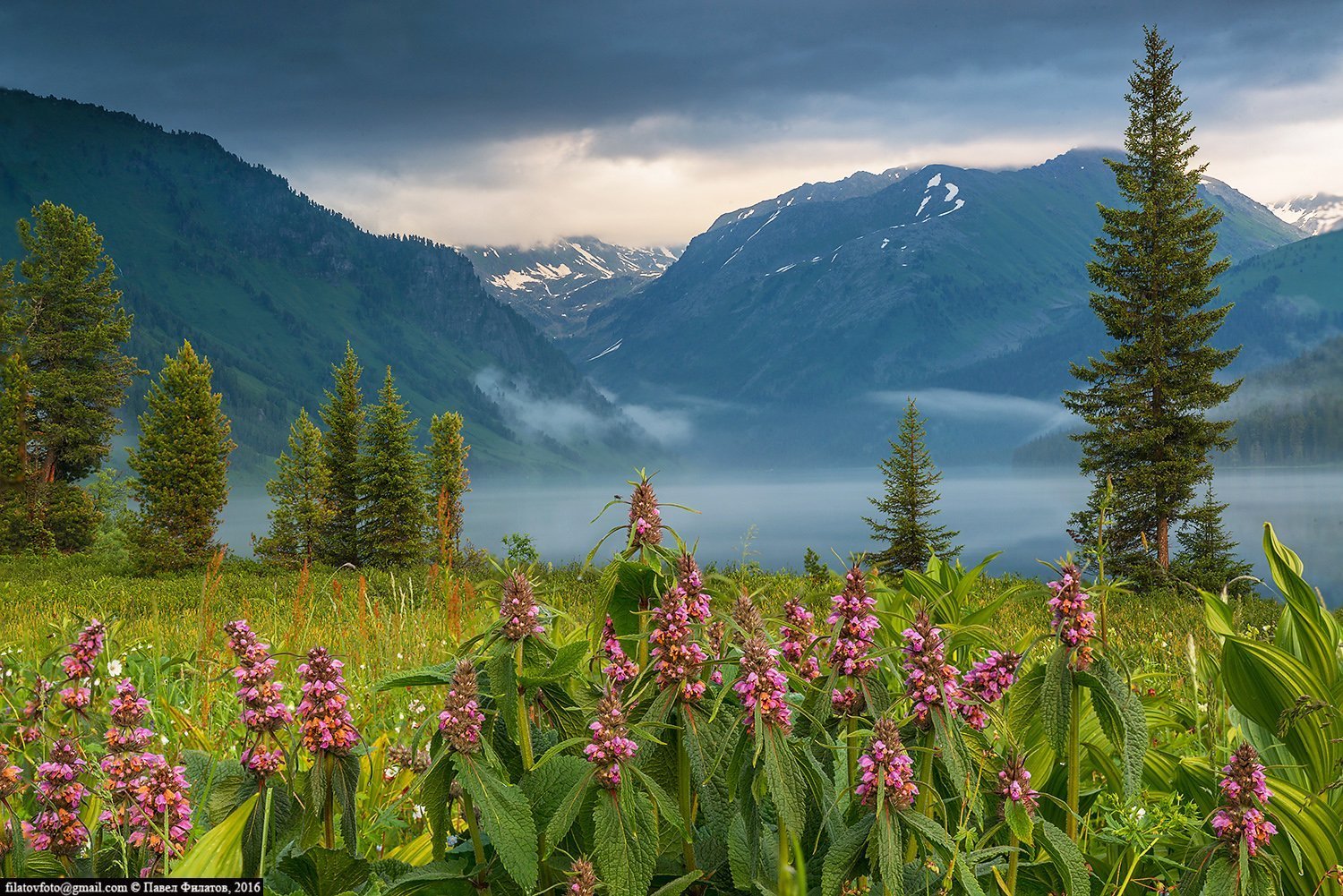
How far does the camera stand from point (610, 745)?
1.33m

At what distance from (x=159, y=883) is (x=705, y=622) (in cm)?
105

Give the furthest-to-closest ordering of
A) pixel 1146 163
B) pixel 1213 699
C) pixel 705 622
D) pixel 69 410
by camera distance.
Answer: pixel 69 410, pixel 1146 163, pixel 1213 699, pixel 705 622

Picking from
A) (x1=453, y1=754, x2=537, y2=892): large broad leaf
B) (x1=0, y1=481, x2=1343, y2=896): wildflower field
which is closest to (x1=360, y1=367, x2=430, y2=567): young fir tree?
(x1=0, y1=481, x2=1343, y2=896): wildflower field

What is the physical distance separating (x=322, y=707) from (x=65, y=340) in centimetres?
3989

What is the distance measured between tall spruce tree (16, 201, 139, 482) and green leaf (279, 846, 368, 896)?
38.0 m

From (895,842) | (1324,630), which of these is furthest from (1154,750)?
(895,842)

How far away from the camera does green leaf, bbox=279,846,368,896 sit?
1.66 m

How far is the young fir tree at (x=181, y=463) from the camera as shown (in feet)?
93.4

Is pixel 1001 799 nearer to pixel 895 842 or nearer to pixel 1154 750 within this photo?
pixel 895 842

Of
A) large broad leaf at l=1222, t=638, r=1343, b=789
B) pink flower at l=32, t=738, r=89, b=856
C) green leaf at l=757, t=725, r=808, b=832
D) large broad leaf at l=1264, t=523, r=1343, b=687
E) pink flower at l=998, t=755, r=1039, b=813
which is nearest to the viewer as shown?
green leaf at l=757, t=725, r=808, b=832

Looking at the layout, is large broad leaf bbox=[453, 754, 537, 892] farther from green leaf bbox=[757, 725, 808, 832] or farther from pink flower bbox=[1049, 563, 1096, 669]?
pink flower bbox=[1049, 563, 1096, 669]

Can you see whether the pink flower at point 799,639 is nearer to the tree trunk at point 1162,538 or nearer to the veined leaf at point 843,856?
the veined leaf at point 843,856

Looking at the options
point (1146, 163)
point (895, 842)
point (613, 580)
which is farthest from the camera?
point (1146, 163)

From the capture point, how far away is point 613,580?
1.72 m
